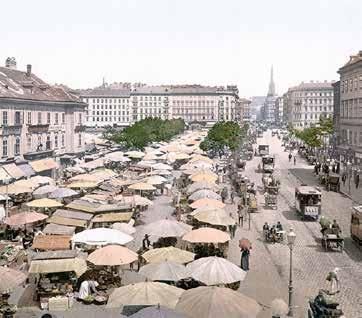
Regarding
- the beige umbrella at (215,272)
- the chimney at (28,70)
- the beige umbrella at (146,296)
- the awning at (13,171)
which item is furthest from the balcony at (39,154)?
the beige umbrella at (146,296)

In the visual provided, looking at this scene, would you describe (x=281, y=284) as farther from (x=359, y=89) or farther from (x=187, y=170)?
(x=359, y=89)

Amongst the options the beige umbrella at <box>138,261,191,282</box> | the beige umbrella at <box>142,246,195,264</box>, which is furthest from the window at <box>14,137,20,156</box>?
the beige umbrella at <box>138,261,191,282</box>

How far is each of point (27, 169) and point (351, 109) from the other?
39.7 metres

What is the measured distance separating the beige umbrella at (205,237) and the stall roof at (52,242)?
4.82 m

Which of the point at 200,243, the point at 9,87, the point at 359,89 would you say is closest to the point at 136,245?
the point at 200,243

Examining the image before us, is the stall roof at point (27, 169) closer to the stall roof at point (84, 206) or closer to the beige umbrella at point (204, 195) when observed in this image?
the stall roof at point (84, 206)

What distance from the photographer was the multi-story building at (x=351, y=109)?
6406 cm

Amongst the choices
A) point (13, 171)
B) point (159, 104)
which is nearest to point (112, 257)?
point (13, 171)

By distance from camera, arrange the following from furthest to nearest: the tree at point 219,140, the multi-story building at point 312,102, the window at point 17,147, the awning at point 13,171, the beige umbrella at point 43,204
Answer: the multi-story building at point 312,102
the tree at point 219,140
the window at point 17,147
the awning at point 13,171
the beige umbrella at point 43,204

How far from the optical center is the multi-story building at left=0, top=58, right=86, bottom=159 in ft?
163

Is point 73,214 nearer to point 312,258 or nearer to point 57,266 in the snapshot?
point 57,266

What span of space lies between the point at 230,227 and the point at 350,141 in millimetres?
44021

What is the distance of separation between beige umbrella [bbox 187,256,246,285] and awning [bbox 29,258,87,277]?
3.77 m

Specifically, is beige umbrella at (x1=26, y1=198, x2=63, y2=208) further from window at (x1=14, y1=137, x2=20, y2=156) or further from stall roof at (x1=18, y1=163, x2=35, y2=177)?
window at (x1=14, y1=137, x2=20, y2=156)
